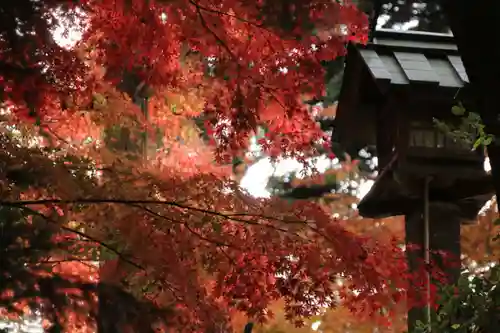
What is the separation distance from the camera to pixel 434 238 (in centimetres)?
352

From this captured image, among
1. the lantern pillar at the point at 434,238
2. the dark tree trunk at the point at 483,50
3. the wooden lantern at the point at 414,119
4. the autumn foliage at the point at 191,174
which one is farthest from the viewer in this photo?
the wooden lantern at the point at 414,119

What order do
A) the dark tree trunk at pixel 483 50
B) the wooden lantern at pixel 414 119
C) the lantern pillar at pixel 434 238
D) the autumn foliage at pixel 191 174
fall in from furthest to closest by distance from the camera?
the wooden lantern at pixel 414 119, the lantern pillar at pixel 434 238, the autumn foliage at pixel 191 174, the dark tree trunk at pixel 483 50

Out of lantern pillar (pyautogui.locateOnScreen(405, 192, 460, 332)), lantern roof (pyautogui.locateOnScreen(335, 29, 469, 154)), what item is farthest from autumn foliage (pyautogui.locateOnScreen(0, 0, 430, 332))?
lantern roof (pyautogui.locateOnScreen(335, 29, 469, 154))

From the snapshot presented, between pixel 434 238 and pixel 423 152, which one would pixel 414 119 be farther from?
pixel 434 238

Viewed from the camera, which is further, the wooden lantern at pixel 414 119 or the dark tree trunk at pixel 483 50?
the wooden lantern at pixel 414 119

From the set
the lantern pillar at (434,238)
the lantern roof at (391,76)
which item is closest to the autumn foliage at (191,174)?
the lantern pillar at (434,238)

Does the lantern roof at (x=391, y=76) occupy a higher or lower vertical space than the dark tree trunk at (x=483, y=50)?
higher

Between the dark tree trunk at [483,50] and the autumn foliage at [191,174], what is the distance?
21.9 inches

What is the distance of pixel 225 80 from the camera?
300cm

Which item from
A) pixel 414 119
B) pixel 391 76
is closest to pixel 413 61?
pixel 391 76

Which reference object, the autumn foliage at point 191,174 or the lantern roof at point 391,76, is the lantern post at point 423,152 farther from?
the autumn foliage at point 191,174

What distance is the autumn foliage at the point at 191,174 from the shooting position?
2.49m

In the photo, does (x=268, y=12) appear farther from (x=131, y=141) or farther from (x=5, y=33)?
(x=131, y=141)

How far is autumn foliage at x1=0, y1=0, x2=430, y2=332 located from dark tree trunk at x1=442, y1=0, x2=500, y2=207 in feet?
1.83
